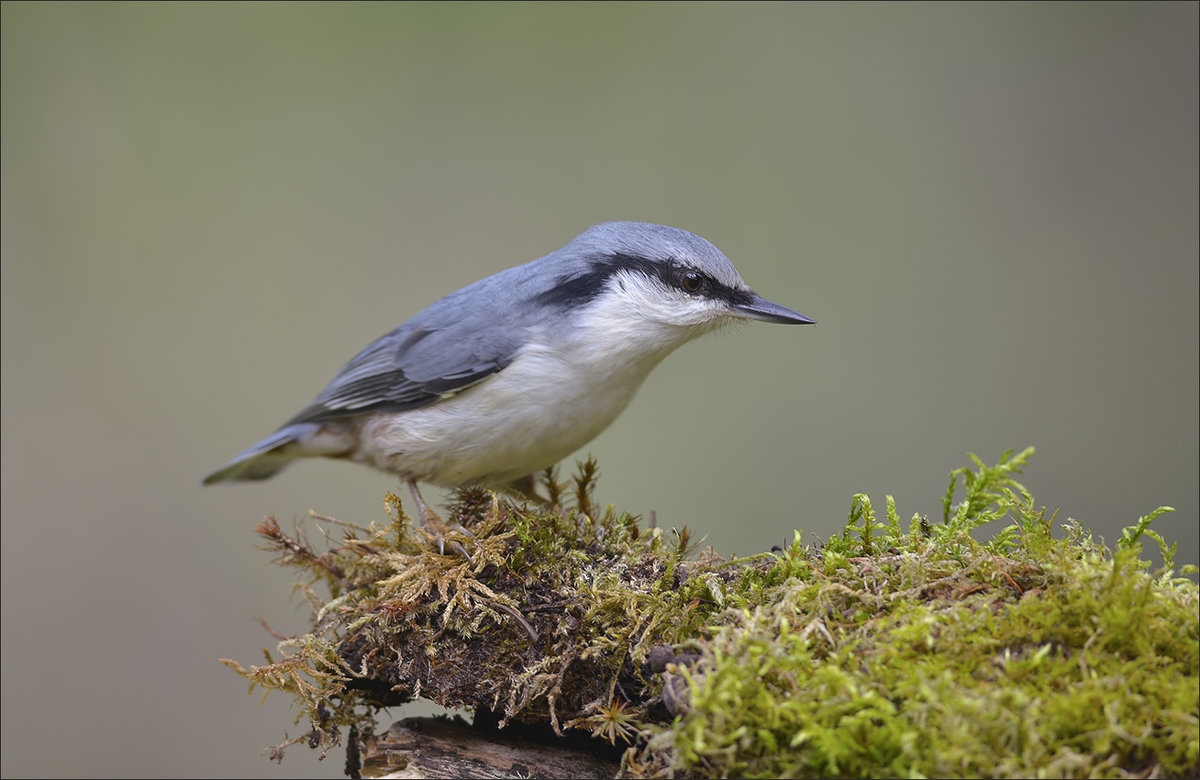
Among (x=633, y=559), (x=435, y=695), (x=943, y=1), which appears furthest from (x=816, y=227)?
(x=435, y=695)

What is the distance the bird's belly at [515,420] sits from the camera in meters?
3.23

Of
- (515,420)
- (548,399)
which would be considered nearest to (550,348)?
(548,399)

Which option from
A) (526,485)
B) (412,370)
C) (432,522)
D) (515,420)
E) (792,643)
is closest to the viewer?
(792,643)

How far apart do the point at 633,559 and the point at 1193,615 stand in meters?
1.35

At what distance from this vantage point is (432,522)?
10.3ft

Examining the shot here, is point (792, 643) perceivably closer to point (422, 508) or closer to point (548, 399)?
point (548, 399)

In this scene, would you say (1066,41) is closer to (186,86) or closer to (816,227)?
(816,227)

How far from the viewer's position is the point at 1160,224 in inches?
247

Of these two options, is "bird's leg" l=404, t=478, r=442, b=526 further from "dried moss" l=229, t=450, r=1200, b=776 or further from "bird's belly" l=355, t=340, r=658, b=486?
"dried moss" l=229, t=450, r=1200, b=776

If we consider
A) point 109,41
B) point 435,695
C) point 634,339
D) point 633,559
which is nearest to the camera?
point 435,695

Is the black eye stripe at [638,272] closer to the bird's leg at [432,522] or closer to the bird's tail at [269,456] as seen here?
the bird's leg at [432,522]

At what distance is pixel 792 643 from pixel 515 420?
163cm

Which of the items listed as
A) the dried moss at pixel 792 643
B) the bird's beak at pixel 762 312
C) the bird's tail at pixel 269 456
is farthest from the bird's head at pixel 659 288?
the bird's tail at pixel 269 456

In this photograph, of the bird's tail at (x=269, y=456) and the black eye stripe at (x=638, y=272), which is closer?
the black eye stripe at (x=638, y=272)
